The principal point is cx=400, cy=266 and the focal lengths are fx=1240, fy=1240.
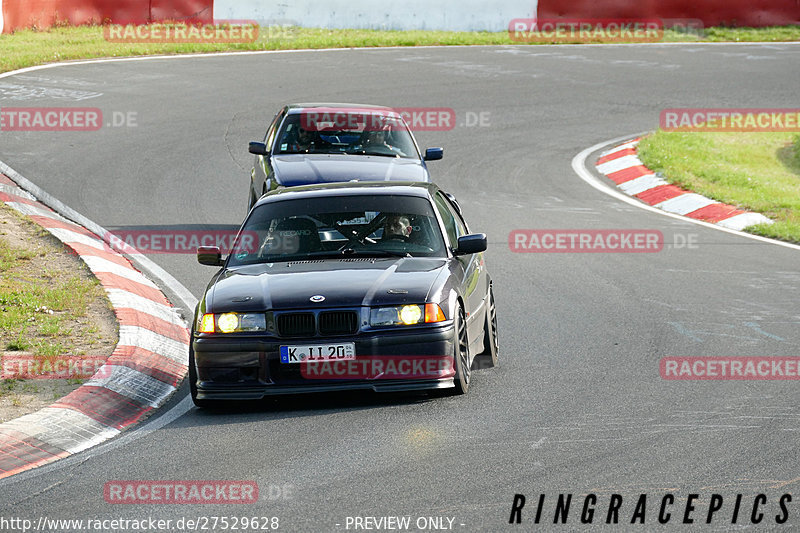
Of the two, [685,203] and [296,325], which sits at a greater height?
[296,325]

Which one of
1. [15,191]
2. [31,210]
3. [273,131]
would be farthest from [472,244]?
[15,191]

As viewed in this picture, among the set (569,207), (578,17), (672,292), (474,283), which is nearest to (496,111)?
(569,207)

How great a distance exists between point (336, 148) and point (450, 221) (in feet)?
16.4

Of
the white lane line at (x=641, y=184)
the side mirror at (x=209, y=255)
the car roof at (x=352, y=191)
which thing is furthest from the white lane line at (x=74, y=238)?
the white lane line at (x=641, y=184)

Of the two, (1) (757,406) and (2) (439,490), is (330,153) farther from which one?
(2) (439,490)

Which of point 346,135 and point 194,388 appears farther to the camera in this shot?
point 346,135

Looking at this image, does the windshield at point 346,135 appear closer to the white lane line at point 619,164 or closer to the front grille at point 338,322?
the white lane line at point 619,164

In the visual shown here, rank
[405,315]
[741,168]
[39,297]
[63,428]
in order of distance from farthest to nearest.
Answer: [741,168], [39,297], [405,315], [63,428]

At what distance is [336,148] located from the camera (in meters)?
14.4

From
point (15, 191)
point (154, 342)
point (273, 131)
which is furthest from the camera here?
point (15, 191)

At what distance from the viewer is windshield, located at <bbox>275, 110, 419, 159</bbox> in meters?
14.4

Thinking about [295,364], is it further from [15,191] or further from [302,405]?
[15,191]

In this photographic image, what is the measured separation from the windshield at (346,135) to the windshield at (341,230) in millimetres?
5077

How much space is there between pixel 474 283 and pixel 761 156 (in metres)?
13.8
